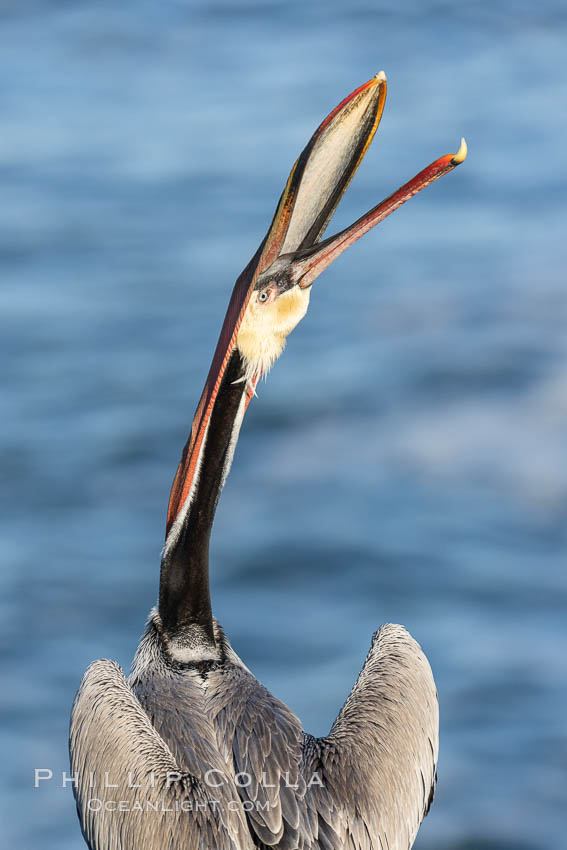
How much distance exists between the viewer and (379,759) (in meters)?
4.08

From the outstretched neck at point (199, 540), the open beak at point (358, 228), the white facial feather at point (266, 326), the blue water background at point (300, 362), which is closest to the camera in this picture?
the open beak at point (358, 228)

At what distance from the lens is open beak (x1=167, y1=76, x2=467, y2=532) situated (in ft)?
13.3

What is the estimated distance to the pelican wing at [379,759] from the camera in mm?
3930

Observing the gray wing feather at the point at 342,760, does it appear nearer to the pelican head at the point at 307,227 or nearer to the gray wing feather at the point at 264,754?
the gray wing feather at the point at 264,754

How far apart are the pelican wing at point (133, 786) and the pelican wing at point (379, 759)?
256 millimetres

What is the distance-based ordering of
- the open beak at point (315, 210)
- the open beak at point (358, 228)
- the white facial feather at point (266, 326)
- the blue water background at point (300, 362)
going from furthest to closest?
the blue water background at point (300, 362) → the white facial feather at point (266, 326) → the open beak at point (315, 210) → the open beak at point (358, 228)

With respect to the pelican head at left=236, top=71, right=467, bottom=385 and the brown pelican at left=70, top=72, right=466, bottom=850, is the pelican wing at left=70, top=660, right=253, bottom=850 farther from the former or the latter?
the pelican head at left=236, top=71, right=467, bottom=385

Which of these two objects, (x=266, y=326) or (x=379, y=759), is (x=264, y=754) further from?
(x=266, y=326)

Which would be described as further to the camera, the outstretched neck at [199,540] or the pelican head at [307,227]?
the outstretched neck at [199,540]

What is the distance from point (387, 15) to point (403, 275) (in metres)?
3.79

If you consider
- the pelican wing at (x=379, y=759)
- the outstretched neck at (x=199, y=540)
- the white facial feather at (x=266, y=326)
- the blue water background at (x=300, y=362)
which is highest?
the blue water background at (x=300, y=362)

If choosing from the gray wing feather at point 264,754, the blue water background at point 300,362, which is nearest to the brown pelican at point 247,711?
the gray wing feather at point 264,754

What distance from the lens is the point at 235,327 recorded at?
13.5 ft

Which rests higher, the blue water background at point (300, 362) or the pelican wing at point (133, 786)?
the blue water background at point (300, 362)
